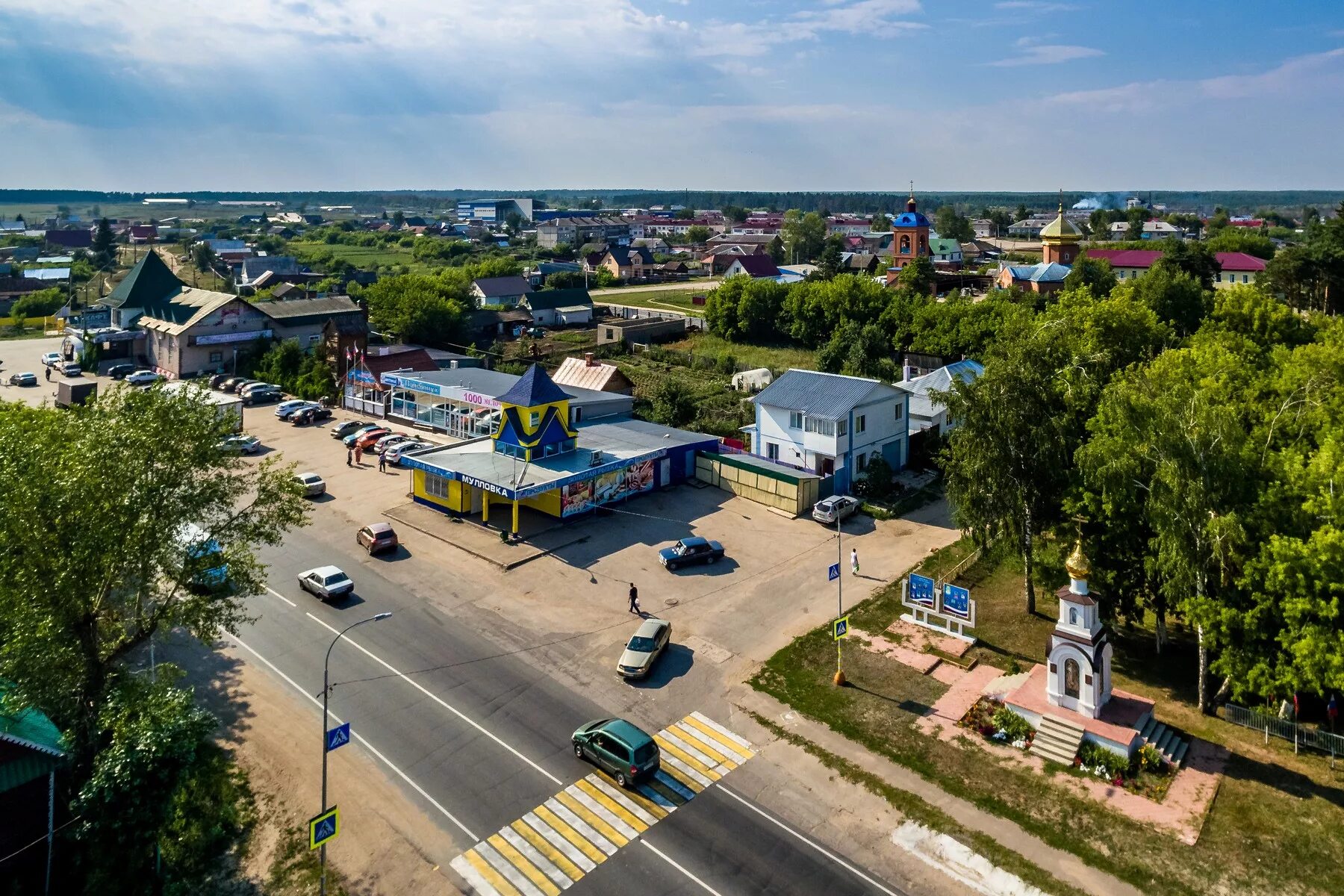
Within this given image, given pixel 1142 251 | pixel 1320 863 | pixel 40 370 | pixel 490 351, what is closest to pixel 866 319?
pixel 490 351

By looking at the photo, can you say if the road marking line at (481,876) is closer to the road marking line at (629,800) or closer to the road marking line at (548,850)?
the road marking line at (548,850)

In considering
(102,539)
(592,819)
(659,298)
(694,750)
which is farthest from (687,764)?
(659,298)

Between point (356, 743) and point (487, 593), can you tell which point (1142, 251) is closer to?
point (487, 593)

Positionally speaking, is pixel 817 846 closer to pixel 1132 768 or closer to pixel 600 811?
pixel 600 811

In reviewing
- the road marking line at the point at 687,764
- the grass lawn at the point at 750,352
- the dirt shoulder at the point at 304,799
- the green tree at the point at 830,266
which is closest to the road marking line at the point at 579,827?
the dirt shoulder at the point at 304,799

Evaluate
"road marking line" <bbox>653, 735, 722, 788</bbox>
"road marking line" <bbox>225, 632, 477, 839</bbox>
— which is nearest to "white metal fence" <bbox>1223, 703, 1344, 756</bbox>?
"road marking line" <bbox>653, 735, 722, 788</bbox>
